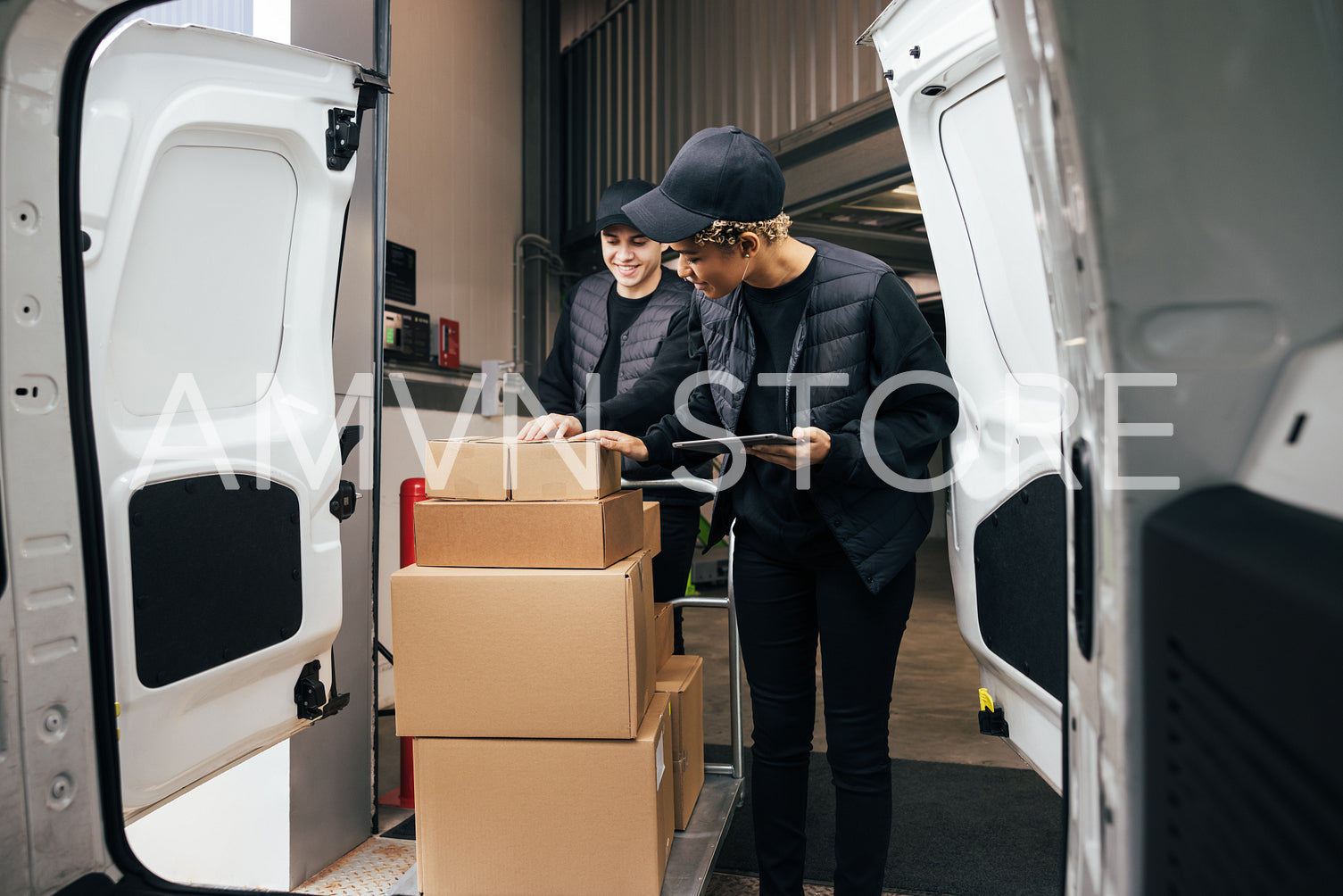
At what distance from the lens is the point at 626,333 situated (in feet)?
7.75

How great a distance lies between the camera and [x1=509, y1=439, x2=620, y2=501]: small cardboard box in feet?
5.25

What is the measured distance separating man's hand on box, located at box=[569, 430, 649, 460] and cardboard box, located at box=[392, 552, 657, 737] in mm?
257

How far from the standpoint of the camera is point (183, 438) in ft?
4.37

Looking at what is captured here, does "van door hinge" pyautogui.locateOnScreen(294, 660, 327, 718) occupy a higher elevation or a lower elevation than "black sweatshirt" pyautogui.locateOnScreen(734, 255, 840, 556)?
lower

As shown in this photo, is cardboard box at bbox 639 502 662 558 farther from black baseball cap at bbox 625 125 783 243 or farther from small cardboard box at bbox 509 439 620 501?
black baseball cap at bbox 625 125 783 243

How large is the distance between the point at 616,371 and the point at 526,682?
1109 millimetres

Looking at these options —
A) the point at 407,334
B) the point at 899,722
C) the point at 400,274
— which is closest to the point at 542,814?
the point at 899,722

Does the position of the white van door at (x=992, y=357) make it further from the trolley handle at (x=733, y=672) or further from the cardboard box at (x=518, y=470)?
the trolley handle at (x=733, y=672)

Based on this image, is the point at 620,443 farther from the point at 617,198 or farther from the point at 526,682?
the point at 617,198

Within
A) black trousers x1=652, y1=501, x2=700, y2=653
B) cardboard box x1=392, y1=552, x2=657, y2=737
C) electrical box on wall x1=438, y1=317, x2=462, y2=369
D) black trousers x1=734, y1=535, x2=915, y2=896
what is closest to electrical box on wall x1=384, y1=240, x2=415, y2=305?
electrical box on wall x1=438, y1=317, x2=462, y2=369

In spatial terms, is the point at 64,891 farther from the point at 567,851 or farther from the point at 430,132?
the point at 430,132

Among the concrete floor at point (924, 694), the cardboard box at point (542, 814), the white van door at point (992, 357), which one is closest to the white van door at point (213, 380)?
the cardboard box at point (542, 814)

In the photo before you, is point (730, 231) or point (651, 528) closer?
point (730, 231)

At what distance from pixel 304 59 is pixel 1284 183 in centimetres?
150
